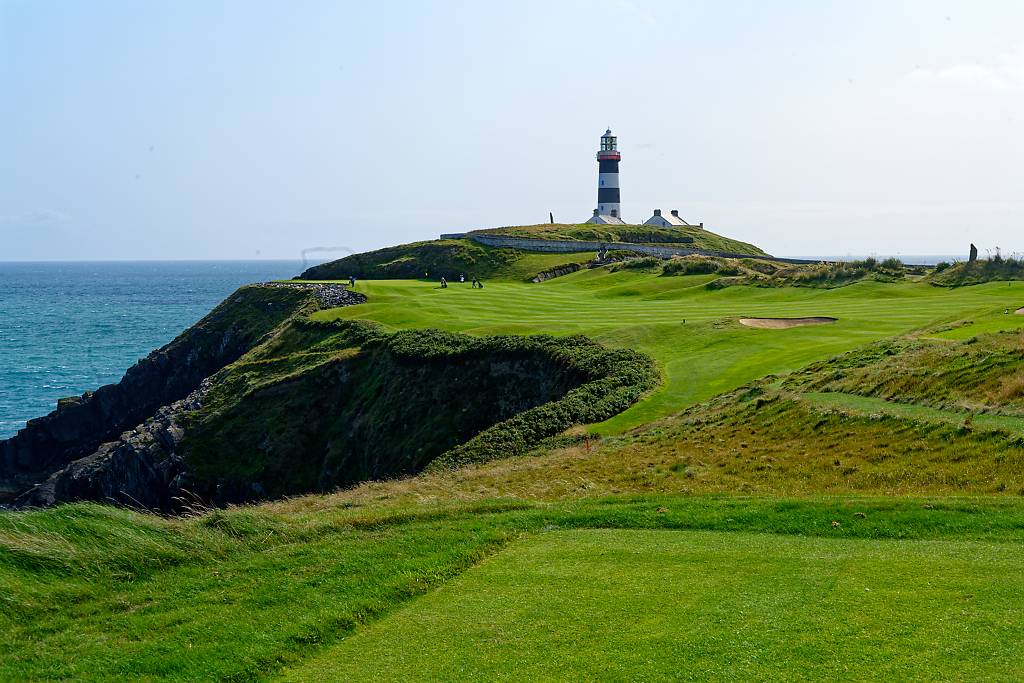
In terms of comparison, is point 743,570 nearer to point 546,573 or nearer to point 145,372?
point 546,573

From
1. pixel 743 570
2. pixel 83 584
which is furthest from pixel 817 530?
pixel 83 584

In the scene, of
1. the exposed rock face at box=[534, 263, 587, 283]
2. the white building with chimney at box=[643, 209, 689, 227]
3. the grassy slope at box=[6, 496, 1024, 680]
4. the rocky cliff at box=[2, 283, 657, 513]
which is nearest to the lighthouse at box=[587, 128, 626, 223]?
the white building with chimney at box=[643, 209, 689, 227]

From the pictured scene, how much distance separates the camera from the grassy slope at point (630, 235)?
4094 inches

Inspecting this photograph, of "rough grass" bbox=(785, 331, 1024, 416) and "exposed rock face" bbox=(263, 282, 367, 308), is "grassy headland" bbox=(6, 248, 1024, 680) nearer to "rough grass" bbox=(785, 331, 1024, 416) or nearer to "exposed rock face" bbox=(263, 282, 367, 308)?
"rough grass" bbox=(785, 331, 1024, 416)

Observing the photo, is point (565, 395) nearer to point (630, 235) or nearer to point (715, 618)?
point (715, 618)

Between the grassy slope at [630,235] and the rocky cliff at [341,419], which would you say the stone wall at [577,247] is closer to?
the grassy slope at [630,235]

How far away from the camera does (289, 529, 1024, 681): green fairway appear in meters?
8.76

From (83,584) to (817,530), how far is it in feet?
33.8

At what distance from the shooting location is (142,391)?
2379 inches

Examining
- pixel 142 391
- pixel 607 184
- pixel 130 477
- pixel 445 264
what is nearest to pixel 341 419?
pixel 130 477

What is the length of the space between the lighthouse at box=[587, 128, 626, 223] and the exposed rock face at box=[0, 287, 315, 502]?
5822 centimetres

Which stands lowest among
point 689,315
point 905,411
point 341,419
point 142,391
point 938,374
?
point 142,391

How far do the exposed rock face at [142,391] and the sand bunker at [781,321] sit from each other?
33952 millimetres

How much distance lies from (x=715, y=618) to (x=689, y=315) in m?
38.5
